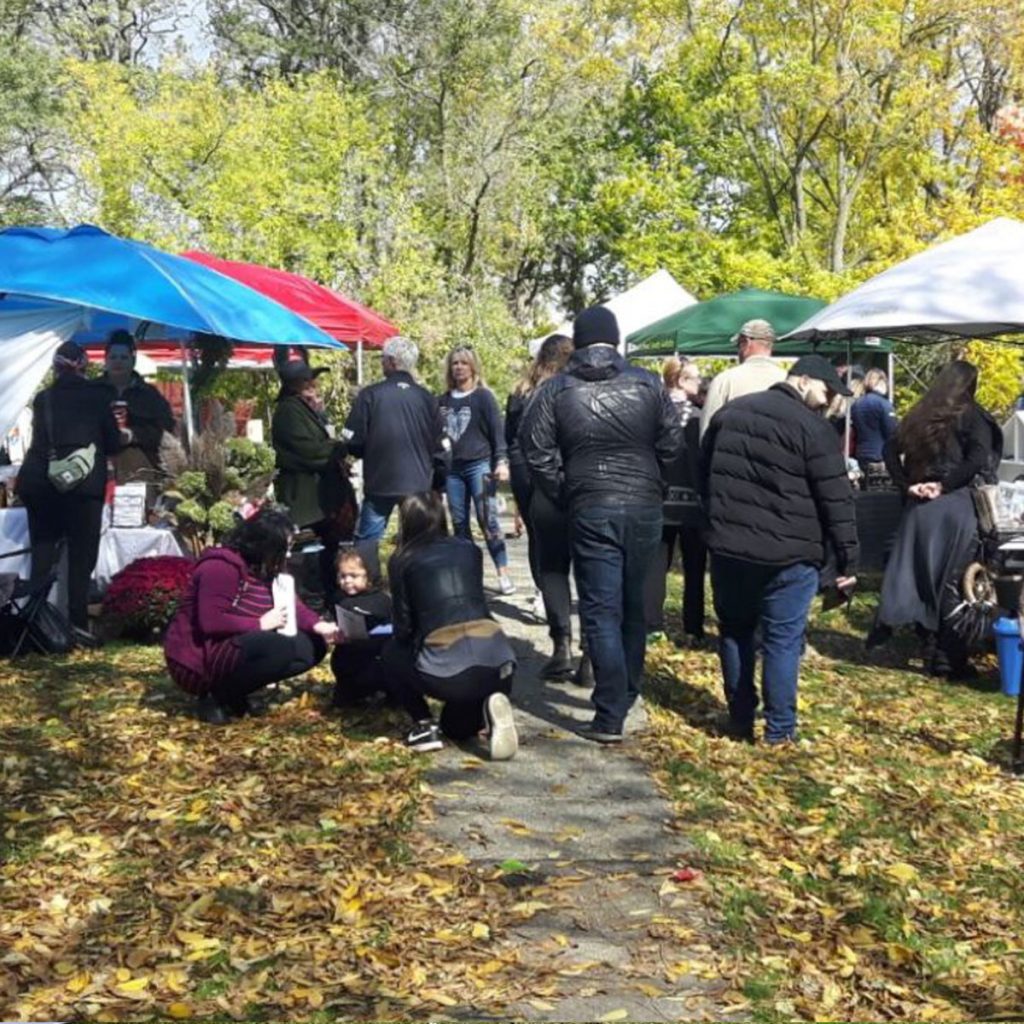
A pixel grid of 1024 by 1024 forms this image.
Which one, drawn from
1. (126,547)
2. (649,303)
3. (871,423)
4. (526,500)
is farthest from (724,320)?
(126,547)

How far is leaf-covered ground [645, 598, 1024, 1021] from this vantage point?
4.33 metres

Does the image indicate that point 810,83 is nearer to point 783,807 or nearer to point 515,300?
point 515,300

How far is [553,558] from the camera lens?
7828mm

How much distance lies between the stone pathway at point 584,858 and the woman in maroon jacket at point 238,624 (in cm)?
97

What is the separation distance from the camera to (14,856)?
529 centimetres

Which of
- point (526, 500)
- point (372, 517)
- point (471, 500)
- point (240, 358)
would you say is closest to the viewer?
point (526, 500)

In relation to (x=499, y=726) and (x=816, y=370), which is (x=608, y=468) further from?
(x=816, y=370)

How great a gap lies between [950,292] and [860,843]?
19.2 ft

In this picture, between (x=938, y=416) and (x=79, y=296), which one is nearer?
(x=938, y=416)

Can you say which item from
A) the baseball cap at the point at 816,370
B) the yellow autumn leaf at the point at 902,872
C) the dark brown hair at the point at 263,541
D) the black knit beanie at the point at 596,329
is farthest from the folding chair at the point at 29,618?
the yellow autumn leaf at the point at 902,872

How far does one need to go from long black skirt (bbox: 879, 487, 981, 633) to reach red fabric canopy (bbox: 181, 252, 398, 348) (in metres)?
8.01

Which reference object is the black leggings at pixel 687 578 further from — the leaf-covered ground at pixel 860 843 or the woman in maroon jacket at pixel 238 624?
the woman in maroon jacket at pixel 238 624

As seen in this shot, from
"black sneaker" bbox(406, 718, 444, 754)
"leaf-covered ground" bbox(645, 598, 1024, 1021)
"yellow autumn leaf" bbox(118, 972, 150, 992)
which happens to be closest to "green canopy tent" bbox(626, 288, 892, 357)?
"leaf-covered ground" bbox(645, 598, 1024, 1021)

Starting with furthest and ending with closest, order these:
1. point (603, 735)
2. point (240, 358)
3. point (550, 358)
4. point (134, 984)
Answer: point (240, 358), point (550, 358), point (603, 735), point (134, 984)
